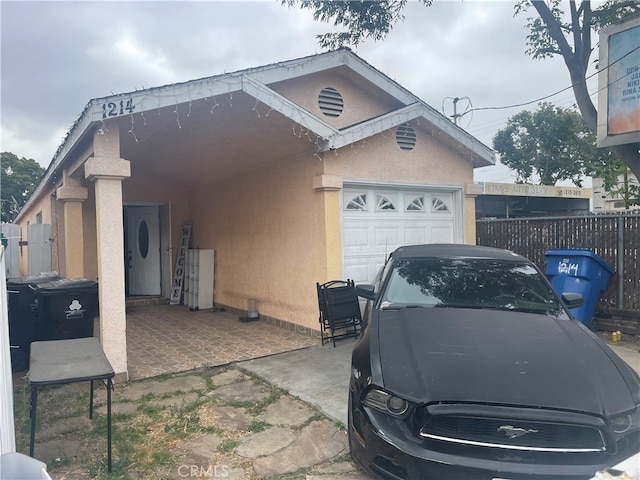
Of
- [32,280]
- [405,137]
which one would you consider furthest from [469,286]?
[32,280]

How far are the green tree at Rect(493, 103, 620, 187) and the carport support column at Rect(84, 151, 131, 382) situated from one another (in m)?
21.4

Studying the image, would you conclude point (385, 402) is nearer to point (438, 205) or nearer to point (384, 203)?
point (384, 203)

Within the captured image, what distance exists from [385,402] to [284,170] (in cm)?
549

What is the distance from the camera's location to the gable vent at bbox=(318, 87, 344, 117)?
299 inches

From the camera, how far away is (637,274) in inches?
275

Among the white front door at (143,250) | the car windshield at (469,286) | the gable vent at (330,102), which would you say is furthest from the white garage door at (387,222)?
the white front door at (143,250)

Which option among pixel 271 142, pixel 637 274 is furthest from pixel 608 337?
pixel 271 142

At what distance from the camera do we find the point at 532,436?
8.20ft

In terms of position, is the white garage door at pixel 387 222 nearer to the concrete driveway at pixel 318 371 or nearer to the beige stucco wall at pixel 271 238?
the beige stucco wall at pixel 271 238

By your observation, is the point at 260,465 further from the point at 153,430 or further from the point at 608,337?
the point at 608,337

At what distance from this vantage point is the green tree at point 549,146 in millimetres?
21938

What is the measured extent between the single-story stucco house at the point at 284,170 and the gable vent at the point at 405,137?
0.03 metres

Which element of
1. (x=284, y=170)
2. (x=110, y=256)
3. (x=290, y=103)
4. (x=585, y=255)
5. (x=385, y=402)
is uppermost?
(x=290, y=103)

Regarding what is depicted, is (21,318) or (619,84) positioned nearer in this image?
(21,318)
